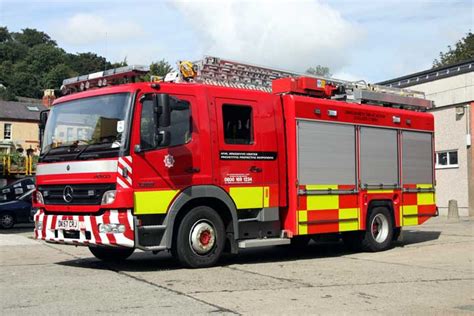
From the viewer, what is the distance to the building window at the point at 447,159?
24.2 m

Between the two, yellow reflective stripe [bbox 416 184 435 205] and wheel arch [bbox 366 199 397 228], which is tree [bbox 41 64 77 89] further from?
wheel arch [bbox 366 199 397 228]

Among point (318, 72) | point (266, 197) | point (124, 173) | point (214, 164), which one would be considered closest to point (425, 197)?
point (266, 197)

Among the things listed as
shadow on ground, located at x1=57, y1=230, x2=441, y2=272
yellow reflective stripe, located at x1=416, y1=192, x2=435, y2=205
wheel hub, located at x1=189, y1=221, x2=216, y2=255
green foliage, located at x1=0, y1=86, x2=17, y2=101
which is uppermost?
green foliage, located at x1=0, y1=86, x2=17, y2=101

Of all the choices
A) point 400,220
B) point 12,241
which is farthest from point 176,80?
point 12,241

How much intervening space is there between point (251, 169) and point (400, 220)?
432cm

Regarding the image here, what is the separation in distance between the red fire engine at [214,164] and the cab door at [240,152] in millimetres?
22

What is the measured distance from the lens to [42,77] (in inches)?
4112

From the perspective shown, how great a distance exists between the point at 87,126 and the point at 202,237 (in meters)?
2.44

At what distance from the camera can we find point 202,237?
9.18 metres

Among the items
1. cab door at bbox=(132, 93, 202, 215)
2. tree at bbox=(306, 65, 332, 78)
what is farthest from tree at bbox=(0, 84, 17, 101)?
cab door at bbox=(132, 93, 202, 215)

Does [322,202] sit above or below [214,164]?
below

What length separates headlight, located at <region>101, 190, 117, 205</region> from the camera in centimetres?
843

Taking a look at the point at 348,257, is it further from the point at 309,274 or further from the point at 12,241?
the point at 12,241

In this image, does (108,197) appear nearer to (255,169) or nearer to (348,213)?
(255,169)
